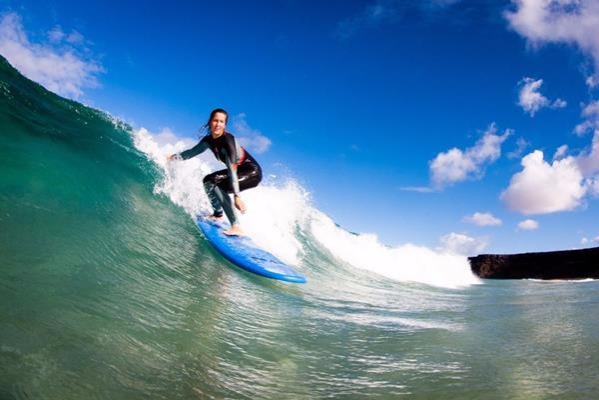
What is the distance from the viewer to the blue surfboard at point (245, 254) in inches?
250

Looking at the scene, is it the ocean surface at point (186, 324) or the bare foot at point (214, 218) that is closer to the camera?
the ocean surface at point (186, 324)

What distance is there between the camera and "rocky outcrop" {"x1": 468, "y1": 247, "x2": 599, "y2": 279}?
29.0 m

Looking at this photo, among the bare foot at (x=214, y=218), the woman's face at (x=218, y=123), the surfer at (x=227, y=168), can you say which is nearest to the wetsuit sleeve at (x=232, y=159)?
the surfer at (x=227, y=168)

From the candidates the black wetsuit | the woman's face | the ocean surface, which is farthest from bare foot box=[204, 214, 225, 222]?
the woman's face

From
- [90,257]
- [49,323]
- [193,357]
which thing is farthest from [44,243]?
[193,357]

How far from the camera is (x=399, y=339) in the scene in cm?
387

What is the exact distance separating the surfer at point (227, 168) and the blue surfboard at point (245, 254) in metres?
0.20

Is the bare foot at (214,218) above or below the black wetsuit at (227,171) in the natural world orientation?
below

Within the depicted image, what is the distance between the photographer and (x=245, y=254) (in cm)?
688

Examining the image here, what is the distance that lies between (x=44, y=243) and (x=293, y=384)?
2.96m

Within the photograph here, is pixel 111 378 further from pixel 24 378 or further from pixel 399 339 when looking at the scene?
pixel 399 339

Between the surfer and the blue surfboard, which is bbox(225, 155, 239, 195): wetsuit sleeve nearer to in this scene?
the surfer

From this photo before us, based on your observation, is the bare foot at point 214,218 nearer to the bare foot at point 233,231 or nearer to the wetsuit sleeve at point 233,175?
the bare foot at point 233,231

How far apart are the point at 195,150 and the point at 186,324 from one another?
404 cm
